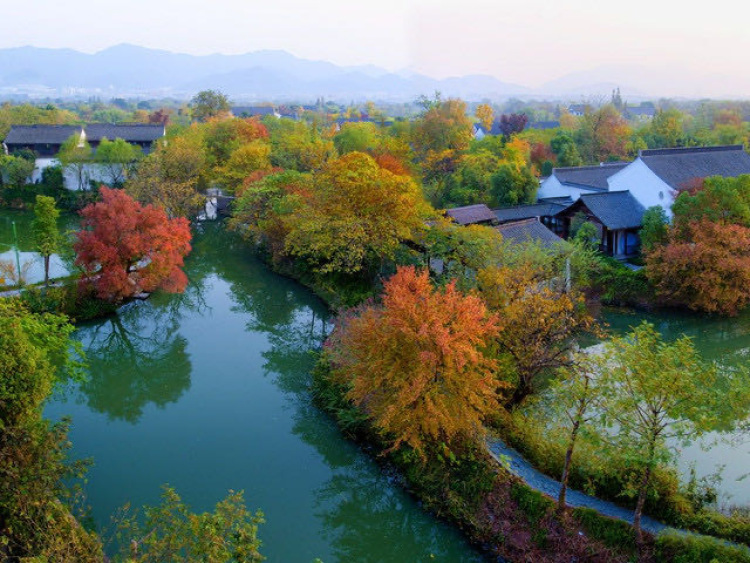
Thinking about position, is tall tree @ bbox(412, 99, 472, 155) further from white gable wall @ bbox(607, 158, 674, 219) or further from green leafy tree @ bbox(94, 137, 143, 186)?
green leafy tree @ bbox(94, 137, 143, 186)

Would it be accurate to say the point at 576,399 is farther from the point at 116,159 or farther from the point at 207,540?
the point at 116,159

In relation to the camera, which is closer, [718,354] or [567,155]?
[718,354]

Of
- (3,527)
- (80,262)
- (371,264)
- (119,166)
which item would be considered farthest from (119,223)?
(119,166)

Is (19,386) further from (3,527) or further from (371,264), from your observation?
(371,264)

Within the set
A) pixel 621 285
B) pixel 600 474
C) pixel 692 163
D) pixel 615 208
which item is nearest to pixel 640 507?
pixel 600 474

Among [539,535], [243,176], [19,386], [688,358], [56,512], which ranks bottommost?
[539,535]

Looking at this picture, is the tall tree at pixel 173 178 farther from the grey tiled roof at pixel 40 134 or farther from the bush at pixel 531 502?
the bush at pixel 531 502

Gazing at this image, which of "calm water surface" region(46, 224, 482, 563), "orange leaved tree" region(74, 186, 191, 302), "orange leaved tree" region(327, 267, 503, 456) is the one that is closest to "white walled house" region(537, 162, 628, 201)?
"calm water surface" region(46, 224, 482, 563)
